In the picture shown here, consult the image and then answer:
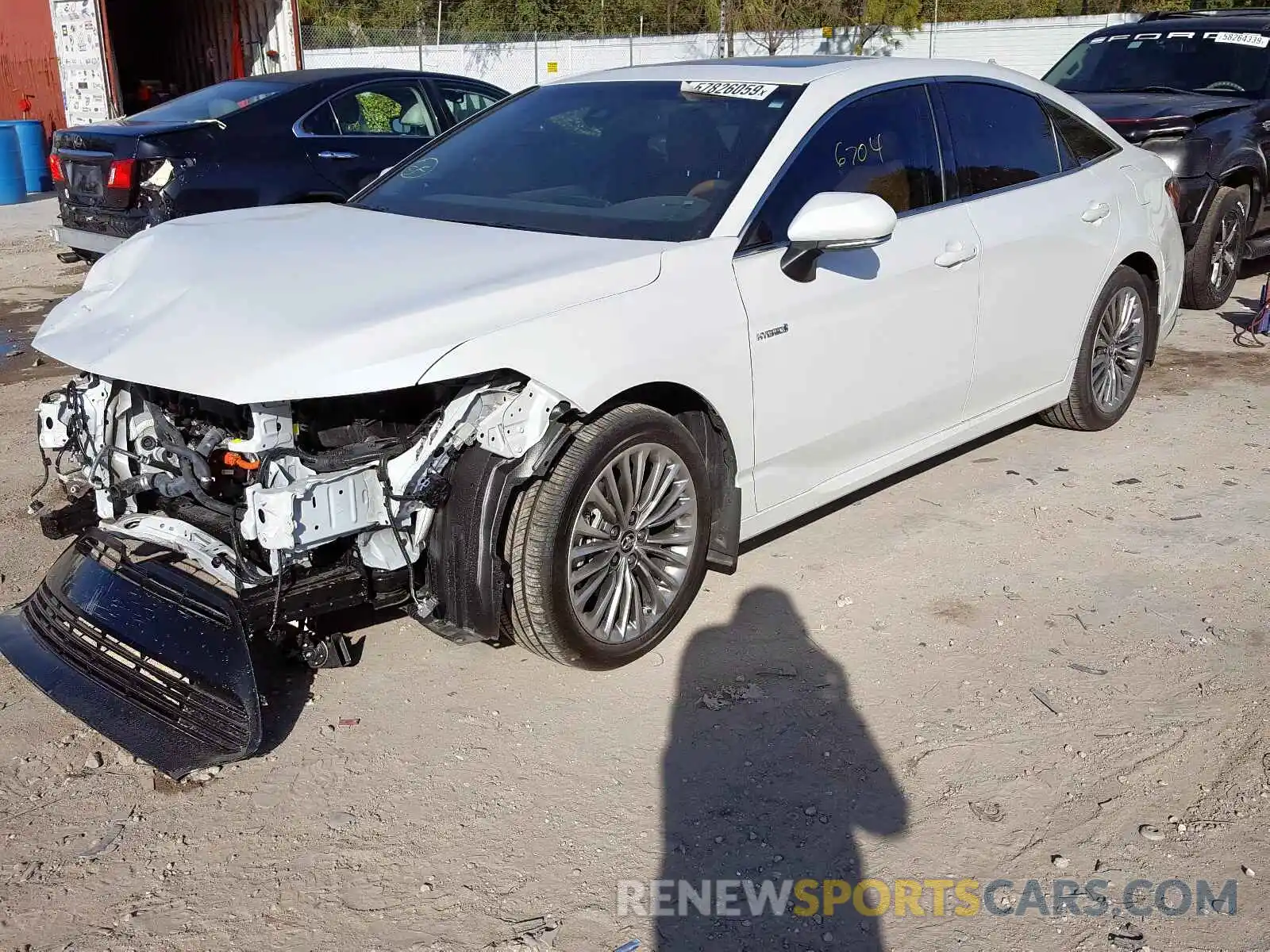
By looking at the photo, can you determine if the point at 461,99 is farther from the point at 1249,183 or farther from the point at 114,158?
the point at 1249,183

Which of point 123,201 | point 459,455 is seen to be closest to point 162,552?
point 459,455

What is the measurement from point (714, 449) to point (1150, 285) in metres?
3.25

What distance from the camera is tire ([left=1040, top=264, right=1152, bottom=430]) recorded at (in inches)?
227

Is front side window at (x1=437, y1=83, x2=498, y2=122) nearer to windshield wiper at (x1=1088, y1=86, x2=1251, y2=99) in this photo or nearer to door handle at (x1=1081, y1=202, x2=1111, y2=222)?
windshield wiper at (x1=1088, y1=86, x2=1251, y2=99)

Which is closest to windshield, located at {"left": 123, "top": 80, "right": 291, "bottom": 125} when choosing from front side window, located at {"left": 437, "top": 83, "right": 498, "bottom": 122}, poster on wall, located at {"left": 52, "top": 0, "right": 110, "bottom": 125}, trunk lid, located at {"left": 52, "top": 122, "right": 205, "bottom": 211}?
trunk lid, located at {"left": 52, "top": 122, "right": 205, "bottom": 211}

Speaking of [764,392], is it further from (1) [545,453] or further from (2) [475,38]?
(2) [475,38]

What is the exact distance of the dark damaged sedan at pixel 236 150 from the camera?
27.6ft

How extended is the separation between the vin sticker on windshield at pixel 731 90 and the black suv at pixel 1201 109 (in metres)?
4.99

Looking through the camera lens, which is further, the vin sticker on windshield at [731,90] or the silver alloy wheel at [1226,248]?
the silver alloy wheel at [1226,248]

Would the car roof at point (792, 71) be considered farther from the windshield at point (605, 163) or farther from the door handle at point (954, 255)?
the door handle at point (954, 255)

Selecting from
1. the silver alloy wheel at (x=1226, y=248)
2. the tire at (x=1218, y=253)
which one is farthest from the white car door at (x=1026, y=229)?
the silver alloy wheel at (x=1226, y=248)

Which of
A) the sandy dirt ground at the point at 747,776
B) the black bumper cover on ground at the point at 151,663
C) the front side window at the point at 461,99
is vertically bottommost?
the sandy dirt ground at the point at 747,776

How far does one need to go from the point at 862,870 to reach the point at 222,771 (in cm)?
176

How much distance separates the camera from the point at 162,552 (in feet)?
14.2
